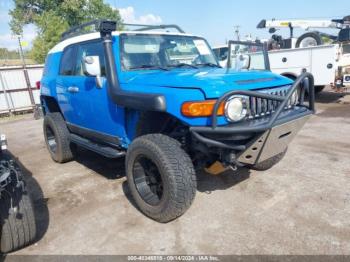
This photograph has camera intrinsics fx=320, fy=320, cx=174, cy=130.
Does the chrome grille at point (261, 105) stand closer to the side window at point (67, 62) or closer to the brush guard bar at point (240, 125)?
the brush guard bar at point (240, 125)

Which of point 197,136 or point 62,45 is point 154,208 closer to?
point 197,136

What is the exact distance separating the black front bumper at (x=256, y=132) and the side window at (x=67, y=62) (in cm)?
270

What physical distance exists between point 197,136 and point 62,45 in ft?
11.2

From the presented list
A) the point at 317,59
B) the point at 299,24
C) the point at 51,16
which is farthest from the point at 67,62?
the point at 51,16

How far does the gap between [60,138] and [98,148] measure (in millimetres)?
1236

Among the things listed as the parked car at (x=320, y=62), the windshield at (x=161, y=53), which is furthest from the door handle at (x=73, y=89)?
the parked car at (x=320, y=62)

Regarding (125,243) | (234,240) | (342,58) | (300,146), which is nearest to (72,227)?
(125,243)

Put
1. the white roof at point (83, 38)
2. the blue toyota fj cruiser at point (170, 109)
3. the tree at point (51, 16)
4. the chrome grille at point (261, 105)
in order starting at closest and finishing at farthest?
the blue toyota fj cruiser at point (170, 109) < the chrome grille at point (261, 105) < the white roof at point (83, 38) < the tree at point (51, 16)

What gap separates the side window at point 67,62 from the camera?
4730mm

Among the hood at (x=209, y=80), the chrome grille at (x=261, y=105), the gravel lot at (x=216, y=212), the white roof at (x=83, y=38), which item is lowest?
the gravel lot at (x=216, y=212)

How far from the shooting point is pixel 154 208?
10.5ft

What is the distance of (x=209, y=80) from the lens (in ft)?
9.64

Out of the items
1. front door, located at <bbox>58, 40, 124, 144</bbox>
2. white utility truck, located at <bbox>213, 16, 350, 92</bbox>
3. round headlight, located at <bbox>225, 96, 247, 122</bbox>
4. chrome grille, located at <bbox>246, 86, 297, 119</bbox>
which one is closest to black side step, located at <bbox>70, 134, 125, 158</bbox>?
front door, located at <bbox>58, 40, 124, 144</bbox>

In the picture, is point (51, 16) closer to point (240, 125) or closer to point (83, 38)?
point (83, 38)
